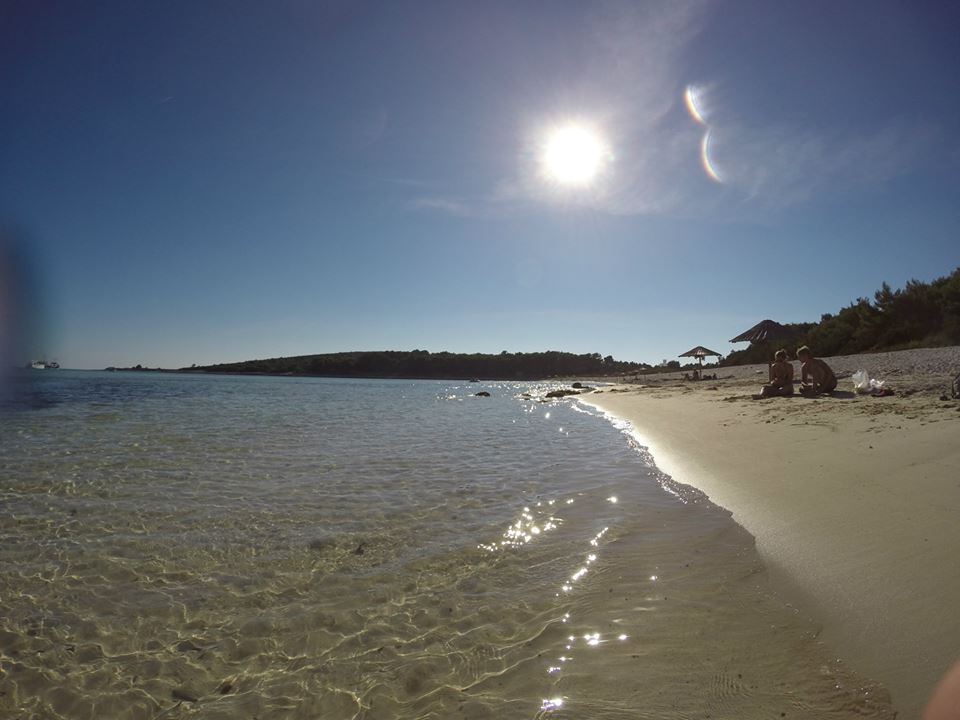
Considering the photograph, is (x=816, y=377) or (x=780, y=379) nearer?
(x=816, y=377)

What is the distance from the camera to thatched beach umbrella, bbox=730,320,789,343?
4241cm

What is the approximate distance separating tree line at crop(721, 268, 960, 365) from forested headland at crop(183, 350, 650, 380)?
266ft

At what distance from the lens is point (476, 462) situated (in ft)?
28.8

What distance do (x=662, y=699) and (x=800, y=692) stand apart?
0.67 metres

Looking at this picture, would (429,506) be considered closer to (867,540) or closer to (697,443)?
(867,540)

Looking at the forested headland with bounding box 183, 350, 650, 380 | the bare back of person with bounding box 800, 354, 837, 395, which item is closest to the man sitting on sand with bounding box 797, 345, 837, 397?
the bare back of person with bounding box 800, 354, 837, 395

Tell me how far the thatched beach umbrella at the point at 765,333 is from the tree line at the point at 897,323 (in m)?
4.79

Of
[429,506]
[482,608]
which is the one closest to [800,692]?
[482,608]

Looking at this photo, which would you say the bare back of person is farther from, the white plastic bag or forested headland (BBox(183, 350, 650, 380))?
forested headland (BBox(183, 350, 650, 380))

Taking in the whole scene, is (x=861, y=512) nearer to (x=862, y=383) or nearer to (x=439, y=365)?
(x=862, y=383)

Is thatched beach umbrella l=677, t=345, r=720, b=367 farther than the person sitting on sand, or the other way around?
thatched beach umbrella l=677, t=345, r=720, b=367

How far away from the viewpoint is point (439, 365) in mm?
130250

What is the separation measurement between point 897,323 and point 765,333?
13.2 metres

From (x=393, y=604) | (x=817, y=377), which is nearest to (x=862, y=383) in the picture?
(x=817, y=377)
